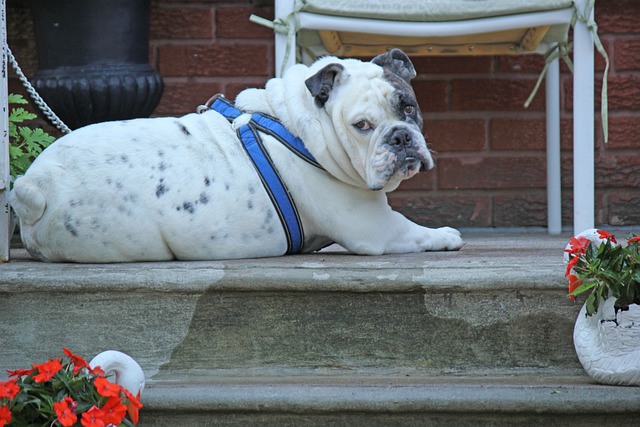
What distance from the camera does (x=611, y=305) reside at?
2182 mm

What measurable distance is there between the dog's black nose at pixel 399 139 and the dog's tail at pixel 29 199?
93 cm

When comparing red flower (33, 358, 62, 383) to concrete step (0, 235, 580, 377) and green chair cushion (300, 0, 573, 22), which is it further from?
green chair cushion (300, 0, 573, 22)

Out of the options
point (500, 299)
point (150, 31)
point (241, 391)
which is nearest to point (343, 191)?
point (500, 299)

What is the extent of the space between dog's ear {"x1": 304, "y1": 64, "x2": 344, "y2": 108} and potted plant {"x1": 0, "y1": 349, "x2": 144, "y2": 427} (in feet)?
3.57

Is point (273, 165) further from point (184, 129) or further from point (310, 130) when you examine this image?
point (184, 129)

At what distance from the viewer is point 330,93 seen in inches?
109

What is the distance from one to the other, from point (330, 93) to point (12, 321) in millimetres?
1028

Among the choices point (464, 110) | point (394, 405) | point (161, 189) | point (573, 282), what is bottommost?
point (394, 405)

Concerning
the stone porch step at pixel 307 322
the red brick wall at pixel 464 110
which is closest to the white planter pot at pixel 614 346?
the stone porch step at pixel 307 322

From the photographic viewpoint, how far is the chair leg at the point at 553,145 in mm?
3738

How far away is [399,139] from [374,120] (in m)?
0.09

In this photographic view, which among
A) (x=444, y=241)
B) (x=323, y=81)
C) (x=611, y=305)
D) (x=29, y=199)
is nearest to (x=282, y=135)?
(x=323, y=81)

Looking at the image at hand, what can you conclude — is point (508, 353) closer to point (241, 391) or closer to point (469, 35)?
point (241, 391)

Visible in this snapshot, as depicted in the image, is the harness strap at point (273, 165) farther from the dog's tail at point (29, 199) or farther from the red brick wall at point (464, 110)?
the red brick wall at point (464, 110)
